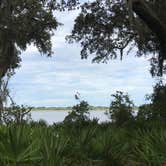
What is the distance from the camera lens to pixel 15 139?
306 inches

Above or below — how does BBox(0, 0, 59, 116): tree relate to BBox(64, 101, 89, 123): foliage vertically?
above

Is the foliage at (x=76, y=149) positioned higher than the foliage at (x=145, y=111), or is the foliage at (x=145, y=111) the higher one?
the foliage at (x=145, y=111)

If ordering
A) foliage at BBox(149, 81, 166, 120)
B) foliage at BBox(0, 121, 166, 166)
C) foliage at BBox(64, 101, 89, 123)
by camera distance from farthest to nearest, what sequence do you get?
foliage at BBox(64, 101, 89, 123), foliage at BBox(149, 81, 166, 120), foliage at BBox(0, 121, 166, 166)

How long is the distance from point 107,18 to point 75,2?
6.53ft

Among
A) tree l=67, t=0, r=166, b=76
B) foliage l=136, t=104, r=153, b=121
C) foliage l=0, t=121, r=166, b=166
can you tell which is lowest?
foliage l=0, t=121, r=166, b=166

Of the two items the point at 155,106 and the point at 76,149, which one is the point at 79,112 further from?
the point at 76,149

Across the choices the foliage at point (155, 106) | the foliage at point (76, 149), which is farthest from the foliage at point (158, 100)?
the foliage at point (76, 149)

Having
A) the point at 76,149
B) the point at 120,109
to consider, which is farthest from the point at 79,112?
the point at 76,149

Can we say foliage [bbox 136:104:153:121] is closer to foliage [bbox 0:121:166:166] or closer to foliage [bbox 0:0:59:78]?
foliage [bbox 0:0:59:78]

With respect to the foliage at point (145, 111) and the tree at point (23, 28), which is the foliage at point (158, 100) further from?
the tree at point (23, 28)

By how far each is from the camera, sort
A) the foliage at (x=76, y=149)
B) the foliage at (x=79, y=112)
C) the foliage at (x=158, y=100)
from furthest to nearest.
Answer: the foliage at (x=79, y=112)
the foliage at (x=158, y=100)
the foliage at (x=76, y=149)

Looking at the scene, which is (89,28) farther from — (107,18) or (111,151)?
(111,151)

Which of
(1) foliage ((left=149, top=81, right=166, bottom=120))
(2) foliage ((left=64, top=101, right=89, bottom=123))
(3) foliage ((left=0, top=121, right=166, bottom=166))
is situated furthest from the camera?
(2) foliage ((left=64, top=101, right=89, bottom=123))

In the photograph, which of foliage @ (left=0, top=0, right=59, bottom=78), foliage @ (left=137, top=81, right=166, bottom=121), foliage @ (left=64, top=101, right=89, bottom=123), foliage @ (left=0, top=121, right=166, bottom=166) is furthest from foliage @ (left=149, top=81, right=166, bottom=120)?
foliage @ (left=0, top=121, right=166, bottom=166)
